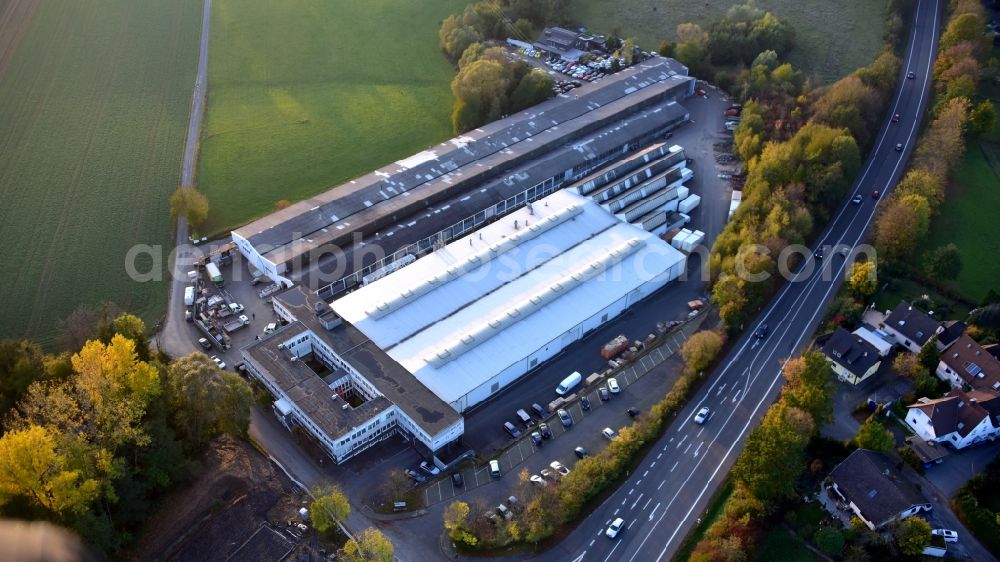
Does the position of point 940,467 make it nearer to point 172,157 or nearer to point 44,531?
point 44,531

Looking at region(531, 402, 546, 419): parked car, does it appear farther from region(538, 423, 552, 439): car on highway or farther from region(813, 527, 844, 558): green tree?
region(813, 527, 844, 558): green tree

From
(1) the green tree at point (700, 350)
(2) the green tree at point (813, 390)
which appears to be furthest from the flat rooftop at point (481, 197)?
(2) the green tree at point (813, 390)

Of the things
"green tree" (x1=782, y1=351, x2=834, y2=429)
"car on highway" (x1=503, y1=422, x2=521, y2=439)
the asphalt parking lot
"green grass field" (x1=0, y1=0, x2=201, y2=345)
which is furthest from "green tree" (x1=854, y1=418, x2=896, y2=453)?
"green grass field" (x1=0, y1=0, x2=201, y2=345)

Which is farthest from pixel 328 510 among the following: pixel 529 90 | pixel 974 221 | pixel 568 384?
pixel 974 221

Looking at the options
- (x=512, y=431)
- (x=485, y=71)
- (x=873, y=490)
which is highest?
(x=485, y=71)

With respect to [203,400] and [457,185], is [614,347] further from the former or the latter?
[203,400]
